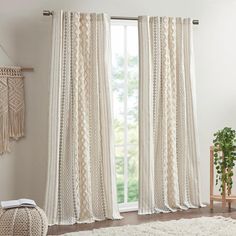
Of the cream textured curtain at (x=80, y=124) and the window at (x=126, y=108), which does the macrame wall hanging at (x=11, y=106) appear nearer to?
the cream textured curtain at (x=80, y=124)

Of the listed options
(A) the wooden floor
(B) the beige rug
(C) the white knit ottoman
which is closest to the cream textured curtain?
(A) the wooden floor

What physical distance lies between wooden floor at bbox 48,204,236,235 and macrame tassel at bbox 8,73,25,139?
102 centimetres

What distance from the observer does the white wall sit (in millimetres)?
5504

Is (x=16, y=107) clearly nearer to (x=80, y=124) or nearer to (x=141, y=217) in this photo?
(x=80, y=124)

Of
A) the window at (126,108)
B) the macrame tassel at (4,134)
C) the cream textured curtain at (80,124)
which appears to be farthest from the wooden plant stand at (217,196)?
the macrame tassel at (4,134)

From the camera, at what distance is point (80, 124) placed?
552cm

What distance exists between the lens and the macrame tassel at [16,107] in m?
5.45

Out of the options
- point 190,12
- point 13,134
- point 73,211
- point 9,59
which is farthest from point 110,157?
point 190,12

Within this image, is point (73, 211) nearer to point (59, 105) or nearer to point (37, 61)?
point (59, 105)

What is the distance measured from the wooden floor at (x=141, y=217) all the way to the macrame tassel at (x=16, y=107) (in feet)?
3.36

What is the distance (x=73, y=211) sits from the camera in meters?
5.49

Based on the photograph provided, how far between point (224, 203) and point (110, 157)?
4.71 ft

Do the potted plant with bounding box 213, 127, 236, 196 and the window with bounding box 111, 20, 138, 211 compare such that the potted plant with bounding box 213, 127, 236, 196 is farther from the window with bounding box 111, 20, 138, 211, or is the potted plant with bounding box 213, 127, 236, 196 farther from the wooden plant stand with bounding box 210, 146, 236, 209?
the window with bounding box 111, 20, 138, 211

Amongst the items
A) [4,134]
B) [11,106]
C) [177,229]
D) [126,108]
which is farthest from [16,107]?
[177,229]
